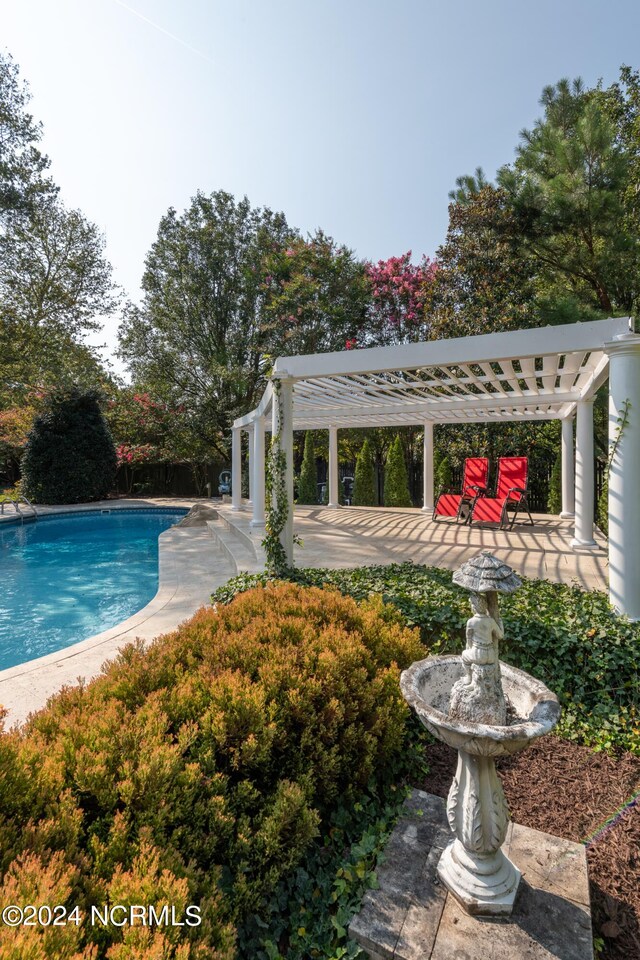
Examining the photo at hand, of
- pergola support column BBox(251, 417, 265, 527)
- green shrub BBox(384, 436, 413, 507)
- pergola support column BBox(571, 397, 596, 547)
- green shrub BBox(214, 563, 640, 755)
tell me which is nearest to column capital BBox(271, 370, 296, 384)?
green shrub BBox(214, 563, 640, 755)

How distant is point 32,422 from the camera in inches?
716

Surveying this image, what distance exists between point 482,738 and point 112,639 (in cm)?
440

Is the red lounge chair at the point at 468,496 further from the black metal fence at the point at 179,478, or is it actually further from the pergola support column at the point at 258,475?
the black metal fence at the point at 179,478

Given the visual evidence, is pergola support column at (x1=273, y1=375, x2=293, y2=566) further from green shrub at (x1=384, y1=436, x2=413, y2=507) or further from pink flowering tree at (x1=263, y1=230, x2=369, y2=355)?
pink flowering tree at (x1=263, y1=230, x2=369, y2=355)

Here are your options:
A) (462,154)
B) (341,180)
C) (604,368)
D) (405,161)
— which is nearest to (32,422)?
(341,180)

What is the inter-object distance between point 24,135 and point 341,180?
9.31 meters

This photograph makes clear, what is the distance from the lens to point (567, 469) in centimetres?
965

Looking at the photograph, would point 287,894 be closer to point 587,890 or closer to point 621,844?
point 587,890

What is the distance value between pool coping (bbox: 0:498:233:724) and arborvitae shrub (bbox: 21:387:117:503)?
987cm

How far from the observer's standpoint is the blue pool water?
20.9 ft

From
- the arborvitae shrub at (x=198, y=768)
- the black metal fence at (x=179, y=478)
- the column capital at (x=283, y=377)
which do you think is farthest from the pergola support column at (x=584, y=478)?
the black metal fence at (x=179, y=478)

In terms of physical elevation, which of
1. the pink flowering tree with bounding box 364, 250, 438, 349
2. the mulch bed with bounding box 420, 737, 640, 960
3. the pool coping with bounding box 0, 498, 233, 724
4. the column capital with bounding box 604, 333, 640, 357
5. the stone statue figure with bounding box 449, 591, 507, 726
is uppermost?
the pink flowering tree with bounding box 364, 250, 438, 349

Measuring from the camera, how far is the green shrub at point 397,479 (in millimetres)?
14609

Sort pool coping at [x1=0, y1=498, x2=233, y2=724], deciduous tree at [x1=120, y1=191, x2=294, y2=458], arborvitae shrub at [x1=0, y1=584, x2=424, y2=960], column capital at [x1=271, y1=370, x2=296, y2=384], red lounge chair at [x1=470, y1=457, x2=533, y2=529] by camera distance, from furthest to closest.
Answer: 1. deciduous tree at [x1=120, y1=191, x2=294, y2=458]
2. red lounge chair at [x1=470, y1=457, x2=533, y2=529]
3. column capital at [x1=271, y1=370, x2=296, y2=384]
4. pool coping at [x1=0, y1=498, x2=233, y2=724]
5. arborvitae shrub at [x1=0, y1=584, x2=424, y2=960]
